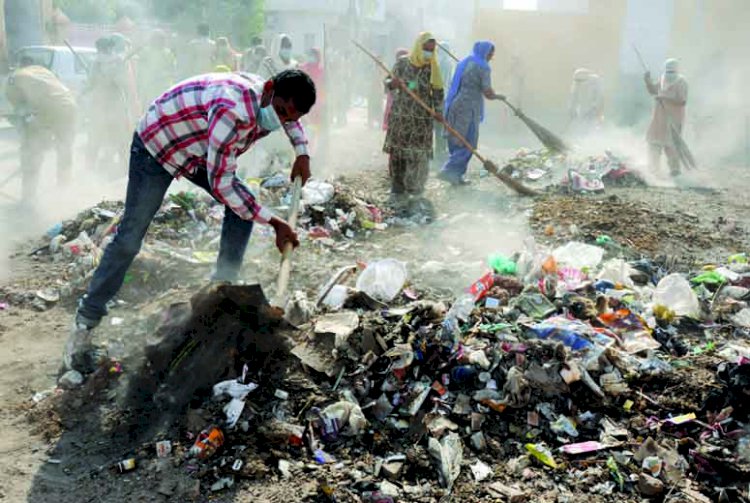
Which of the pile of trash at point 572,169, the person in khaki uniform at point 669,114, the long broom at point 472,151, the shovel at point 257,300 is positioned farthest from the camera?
the person in khaki uniform at point 669,114

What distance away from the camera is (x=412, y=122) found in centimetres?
771

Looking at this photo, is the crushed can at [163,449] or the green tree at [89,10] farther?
the green tree at [89,10]

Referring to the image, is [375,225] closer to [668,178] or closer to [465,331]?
[465,331]

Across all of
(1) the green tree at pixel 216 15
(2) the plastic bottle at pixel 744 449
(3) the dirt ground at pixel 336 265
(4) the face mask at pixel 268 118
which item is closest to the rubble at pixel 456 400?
(2) the plastic bottle at pixel 744 449

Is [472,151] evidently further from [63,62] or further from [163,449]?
[63,62]

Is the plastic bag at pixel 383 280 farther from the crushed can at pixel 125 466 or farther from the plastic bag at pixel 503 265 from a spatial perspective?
the crushed can at pixel 125 466

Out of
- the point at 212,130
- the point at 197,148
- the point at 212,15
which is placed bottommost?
the point at 197,148

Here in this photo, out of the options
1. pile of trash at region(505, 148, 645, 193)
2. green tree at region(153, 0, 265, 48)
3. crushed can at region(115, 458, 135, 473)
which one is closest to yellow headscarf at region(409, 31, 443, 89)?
pile of trash at region(505, 148, 645, 193)

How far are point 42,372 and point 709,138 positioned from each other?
46.4ft

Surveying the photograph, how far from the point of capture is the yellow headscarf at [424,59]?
7.45 m

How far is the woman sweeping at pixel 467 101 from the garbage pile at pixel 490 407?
4.57 metres

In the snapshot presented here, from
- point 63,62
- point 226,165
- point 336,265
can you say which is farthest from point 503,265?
point 63,62

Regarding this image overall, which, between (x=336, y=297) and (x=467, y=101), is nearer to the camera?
(x=336, y=297)

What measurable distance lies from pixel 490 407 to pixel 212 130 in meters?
1.79
